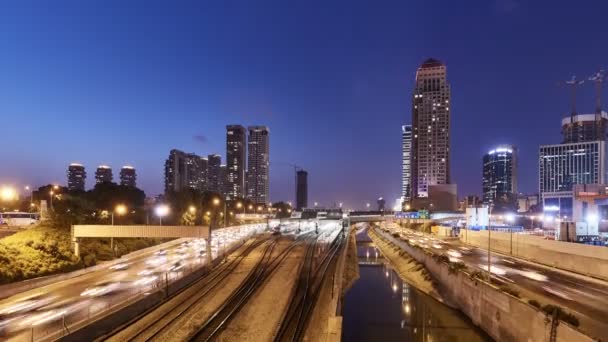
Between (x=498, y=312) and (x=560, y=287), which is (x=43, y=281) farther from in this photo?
(x=560, y=287)

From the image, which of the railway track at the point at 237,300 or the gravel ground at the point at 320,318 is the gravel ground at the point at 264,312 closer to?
the railway track at the point at 237,300

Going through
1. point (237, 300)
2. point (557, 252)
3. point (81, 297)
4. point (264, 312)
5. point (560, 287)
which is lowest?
point (264, 312)

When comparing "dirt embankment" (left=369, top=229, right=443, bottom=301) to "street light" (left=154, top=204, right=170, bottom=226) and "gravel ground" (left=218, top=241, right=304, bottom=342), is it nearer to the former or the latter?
"gravel ground" (left=218, top=241, right=304, bottom=342)

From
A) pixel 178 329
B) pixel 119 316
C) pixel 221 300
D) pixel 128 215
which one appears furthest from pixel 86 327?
pixel 128 215

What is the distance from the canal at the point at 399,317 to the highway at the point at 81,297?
64.2 feet

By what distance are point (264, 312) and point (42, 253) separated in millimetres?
28692

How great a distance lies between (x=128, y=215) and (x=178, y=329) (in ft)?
243

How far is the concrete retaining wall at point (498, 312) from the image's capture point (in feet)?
79.6

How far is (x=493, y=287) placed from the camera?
32750 mm

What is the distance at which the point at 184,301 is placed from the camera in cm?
3731

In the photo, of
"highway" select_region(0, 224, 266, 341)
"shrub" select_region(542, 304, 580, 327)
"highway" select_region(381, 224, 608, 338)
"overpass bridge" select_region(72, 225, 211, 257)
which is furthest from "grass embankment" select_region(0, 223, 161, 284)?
"highway" select_region(381, 224, 608, 338)

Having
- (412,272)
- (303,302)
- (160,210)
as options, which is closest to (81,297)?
(303,302)

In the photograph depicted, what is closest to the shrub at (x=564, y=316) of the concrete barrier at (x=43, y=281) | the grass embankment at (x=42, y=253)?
the concrete barrier at (x=43, y=281)

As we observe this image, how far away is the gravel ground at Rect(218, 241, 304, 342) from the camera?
98.5 ft
